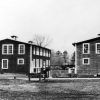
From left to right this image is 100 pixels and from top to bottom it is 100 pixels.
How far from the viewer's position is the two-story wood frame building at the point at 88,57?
133 ft

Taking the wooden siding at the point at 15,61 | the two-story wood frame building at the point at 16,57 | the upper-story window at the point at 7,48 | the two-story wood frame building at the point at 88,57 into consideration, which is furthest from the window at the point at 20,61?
the two-story wood frame building at the point at 88,57

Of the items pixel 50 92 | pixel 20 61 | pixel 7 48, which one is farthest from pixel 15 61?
pixel 50 92

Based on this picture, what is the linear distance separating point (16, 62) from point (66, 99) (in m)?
30.1

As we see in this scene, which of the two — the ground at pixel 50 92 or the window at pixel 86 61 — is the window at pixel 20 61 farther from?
the ground at pixel 50 92

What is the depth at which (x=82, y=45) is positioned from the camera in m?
41.0

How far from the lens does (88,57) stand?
40.7 m

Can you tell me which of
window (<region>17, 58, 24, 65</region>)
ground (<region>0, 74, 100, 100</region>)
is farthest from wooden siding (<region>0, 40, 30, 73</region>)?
ground (<region>0, 74, 100, 100</region>)

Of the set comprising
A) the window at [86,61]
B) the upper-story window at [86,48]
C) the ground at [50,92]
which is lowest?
the ground at [50,92]

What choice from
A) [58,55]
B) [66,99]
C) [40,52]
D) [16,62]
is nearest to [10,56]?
[16,62]

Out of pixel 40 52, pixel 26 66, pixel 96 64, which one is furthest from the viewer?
pixel 40 52

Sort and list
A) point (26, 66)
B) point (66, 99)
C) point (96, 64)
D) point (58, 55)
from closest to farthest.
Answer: point (66, 99) → point (96, 64) → point (26, 66) → point (58, 55)

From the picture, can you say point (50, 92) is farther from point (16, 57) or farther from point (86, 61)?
point (16, 57)

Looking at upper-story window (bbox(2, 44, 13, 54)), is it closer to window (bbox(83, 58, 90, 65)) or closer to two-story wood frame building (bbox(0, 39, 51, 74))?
two-story wood frame building (bbox(0, 39, 51, 74))

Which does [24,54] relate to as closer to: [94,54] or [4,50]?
[4,50]
